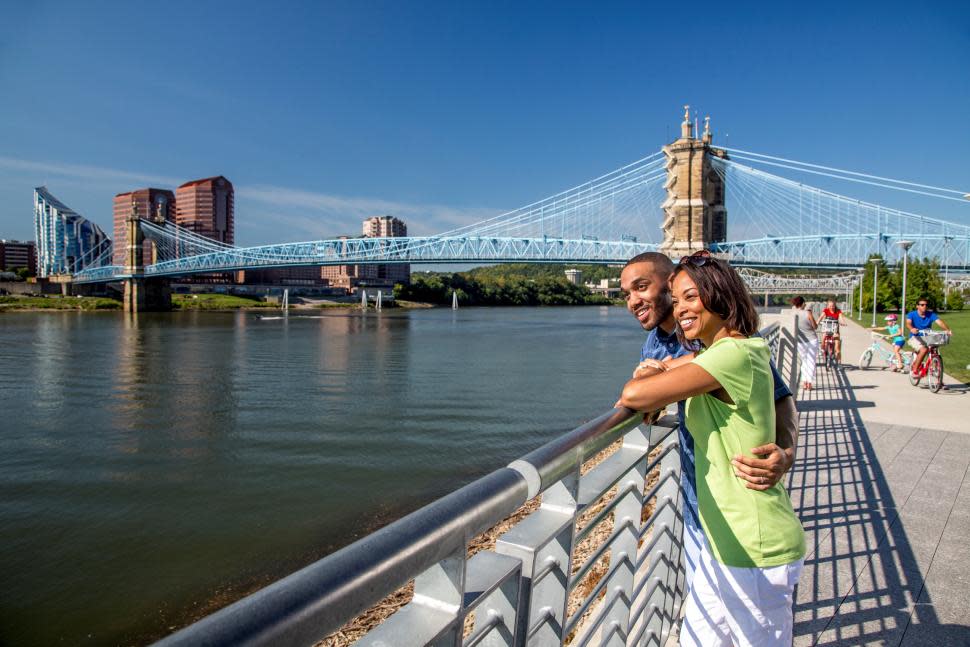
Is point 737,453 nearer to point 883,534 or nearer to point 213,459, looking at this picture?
point 883,534

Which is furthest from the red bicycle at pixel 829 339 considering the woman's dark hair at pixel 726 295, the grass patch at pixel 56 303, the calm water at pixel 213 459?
the grass patch at pixel 56 303

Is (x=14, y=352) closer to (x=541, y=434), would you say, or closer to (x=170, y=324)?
(x=170, y=324)

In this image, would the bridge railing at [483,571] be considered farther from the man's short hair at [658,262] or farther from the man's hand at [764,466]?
the man's short hair at [658,262]

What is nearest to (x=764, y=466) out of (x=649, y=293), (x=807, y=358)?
(x=649, y=293)

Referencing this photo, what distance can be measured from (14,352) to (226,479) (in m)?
17.2

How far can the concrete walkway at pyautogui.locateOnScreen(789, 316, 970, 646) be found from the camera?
2.17 meters

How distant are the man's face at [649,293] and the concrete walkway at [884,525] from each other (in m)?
1.13

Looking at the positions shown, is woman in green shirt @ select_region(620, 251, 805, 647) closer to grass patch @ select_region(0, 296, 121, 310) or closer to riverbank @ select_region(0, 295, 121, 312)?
riverbank @ select_region(0, 295, 121, 312)

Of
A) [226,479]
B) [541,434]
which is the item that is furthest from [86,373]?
[541,434]

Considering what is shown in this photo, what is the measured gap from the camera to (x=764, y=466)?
1.27 m

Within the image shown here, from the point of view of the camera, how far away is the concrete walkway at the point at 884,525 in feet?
7.13

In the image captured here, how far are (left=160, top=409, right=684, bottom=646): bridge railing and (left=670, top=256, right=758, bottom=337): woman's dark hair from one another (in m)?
0.31

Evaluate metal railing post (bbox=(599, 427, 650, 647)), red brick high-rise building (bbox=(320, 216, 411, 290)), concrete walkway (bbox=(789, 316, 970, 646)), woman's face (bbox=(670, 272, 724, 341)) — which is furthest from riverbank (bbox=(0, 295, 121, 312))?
woman's face (bbox=(670, 272, 724, 341))

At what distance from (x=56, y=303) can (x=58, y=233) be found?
42863 mm
